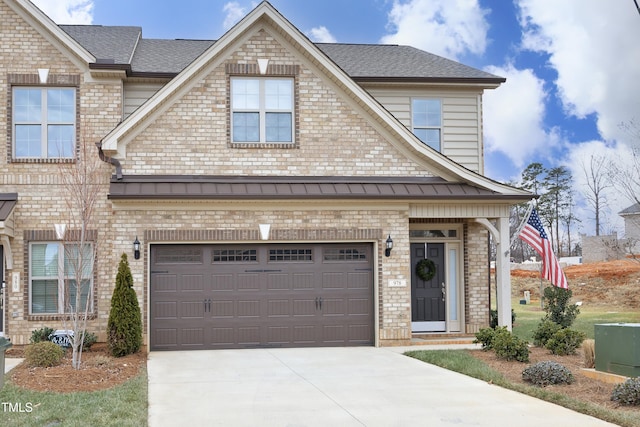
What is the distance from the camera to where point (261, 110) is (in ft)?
56.2

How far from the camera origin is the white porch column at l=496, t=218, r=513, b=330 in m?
17.2

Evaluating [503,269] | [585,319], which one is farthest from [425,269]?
[585,319]

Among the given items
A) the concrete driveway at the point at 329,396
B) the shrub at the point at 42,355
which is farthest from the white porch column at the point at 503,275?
the shrub at the point at 42,355

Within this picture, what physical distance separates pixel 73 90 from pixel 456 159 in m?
9.62

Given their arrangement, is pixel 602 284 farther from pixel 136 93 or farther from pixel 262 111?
pixel 136 93

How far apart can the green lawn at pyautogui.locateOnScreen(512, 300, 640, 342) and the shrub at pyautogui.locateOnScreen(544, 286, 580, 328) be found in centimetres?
85

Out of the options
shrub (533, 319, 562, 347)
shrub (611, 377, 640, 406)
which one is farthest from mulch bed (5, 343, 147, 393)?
shrub (533, 319, 562, 347)

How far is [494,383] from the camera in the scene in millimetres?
11867

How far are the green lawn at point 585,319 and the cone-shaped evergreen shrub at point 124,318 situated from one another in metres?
9.97

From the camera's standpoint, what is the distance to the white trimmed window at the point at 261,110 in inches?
674

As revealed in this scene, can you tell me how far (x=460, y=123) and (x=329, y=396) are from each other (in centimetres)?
1064

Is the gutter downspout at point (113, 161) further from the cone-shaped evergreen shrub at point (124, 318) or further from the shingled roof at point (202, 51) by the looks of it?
the shingled roof at point (202, 51)

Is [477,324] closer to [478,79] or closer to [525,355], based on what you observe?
[525,355]

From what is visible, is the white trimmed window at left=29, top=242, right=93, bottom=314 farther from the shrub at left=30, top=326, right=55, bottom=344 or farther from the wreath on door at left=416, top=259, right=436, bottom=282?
the wreath on door at left=416, top=259, right=436, bottom=282
